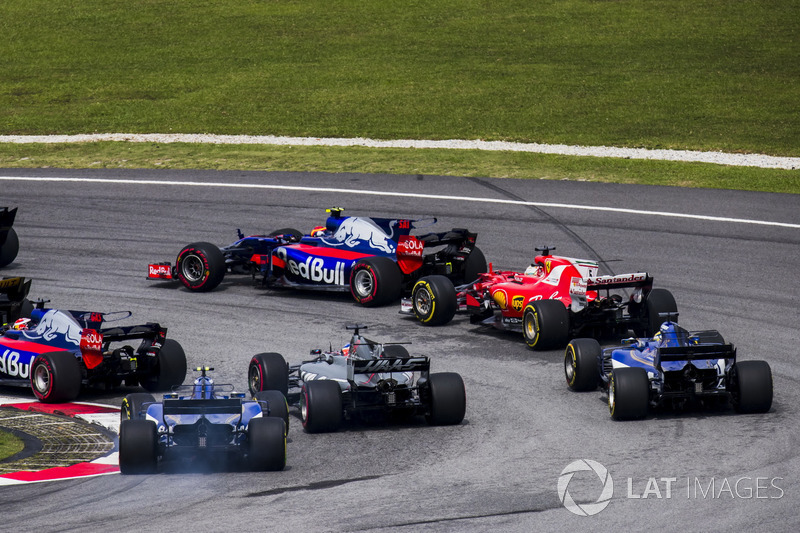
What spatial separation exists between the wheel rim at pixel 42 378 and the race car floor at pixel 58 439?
0.77 ft

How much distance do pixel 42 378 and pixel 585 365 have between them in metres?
7.71

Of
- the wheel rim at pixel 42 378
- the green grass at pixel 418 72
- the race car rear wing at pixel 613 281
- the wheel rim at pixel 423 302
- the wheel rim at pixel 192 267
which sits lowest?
the wheel rim at pixel 42 378

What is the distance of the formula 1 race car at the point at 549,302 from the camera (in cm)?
1950

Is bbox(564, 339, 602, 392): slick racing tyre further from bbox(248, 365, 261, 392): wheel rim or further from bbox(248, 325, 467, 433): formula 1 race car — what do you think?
bbox(248, 365, 261, 392): wheel rim

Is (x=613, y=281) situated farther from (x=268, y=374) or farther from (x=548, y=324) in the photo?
(x=268, y=374)

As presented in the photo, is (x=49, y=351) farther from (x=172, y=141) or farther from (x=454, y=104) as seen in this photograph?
(x=454, y=104)

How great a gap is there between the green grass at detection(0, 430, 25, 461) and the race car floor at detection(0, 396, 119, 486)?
0.09 m

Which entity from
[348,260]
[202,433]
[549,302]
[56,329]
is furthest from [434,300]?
[202,433]

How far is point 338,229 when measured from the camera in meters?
23.9

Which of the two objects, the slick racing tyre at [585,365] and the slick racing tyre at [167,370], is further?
the slick racing tyre at [167,370]

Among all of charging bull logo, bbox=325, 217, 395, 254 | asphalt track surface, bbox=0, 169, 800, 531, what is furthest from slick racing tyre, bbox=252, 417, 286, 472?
charging bull logo, bbox=325, 217, 395, 254

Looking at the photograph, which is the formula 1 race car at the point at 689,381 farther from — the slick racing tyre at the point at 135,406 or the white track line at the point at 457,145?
the white track line at the point at 457,145

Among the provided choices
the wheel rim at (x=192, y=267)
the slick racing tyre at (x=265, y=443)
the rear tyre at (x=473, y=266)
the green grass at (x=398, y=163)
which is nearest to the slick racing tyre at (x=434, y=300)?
the rear tyre at (x=473, y=266)

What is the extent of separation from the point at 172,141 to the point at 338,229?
56.5 feet
